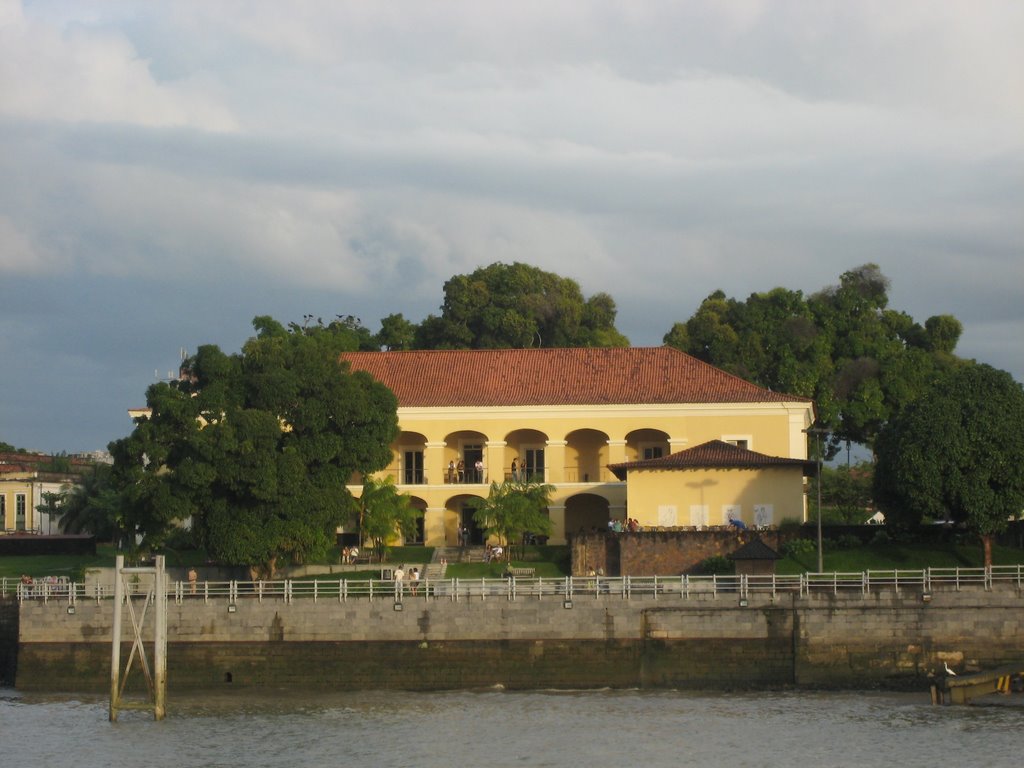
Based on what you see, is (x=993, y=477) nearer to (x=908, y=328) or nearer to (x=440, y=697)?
(x=440, y=697)

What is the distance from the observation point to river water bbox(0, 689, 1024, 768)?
33.4 metres

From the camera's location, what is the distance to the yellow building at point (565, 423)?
61.4m

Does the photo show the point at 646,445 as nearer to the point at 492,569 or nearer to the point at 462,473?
the point at 462,473

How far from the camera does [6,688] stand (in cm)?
4478

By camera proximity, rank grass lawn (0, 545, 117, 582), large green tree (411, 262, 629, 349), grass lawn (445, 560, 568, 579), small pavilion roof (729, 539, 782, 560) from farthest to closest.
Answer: large green tree (411, 262, 629, 349) → grass lawn (0, 545, 117, 582) → grass lawn (445, 560, 568, 579) → small pavilion roof (729, 539, 782, 560)

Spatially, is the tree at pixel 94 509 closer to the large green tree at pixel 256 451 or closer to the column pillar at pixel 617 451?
the large green tree at pixel 256 451

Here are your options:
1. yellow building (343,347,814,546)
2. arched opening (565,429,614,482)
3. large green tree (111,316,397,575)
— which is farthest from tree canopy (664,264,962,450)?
large green tree (111,316,397,575)

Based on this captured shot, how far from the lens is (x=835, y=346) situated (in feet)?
262

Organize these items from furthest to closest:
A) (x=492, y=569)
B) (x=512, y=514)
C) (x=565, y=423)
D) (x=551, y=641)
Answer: (x=565, y=423) → (x=512, y=514) → (x=492, y=569) → (x=551, y=641)

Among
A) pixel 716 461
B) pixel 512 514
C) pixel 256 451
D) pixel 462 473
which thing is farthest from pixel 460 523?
pixel 256 451

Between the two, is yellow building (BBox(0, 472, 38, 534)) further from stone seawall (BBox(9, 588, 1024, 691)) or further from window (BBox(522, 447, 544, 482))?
stone seawall (BBox(9, 588, 1024, 691))

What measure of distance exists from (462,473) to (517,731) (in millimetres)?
27690

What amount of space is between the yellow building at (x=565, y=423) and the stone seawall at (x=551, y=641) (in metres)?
17.4

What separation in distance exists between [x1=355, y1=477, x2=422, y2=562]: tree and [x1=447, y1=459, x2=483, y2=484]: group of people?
4.41 metres
